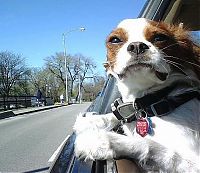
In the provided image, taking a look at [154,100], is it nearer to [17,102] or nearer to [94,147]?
[94,147]

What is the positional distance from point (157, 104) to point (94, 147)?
0.34m

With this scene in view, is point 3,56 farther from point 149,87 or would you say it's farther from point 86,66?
point 149,87

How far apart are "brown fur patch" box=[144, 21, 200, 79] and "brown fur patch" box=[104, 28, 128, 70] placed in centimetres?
11

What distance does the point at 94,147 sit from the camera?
1.73 m

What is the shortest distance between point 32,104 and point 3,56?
59.3 ft

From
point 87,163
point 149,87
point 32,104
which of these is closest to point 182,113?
point 149,87

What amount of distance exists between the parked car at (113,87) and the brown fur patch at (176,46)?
207 millimetres

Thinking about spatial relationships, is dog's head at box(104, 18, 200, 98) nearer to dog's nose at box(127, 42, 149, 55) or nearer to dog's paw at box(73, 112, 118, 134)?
dog's nose at box(127, 42, 149, 55)

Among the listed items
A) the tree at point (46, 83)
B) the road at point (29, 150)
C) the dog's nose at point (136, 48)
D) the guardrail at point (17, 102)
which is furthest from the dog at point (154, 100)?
the tree at point (46, 83)

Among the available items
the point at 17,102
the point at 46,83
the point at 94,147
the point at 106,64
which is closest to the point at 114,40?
the point at 106,64

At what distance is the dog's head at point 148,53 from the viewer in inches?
70.0

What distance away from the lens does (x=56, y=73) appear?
77.2 m

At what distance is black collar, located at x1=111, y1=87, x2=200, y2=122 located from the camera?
1.82 metres

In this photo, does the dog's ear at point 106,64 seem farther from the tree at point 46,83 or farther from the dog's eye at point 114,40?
the tree at point 46,83
